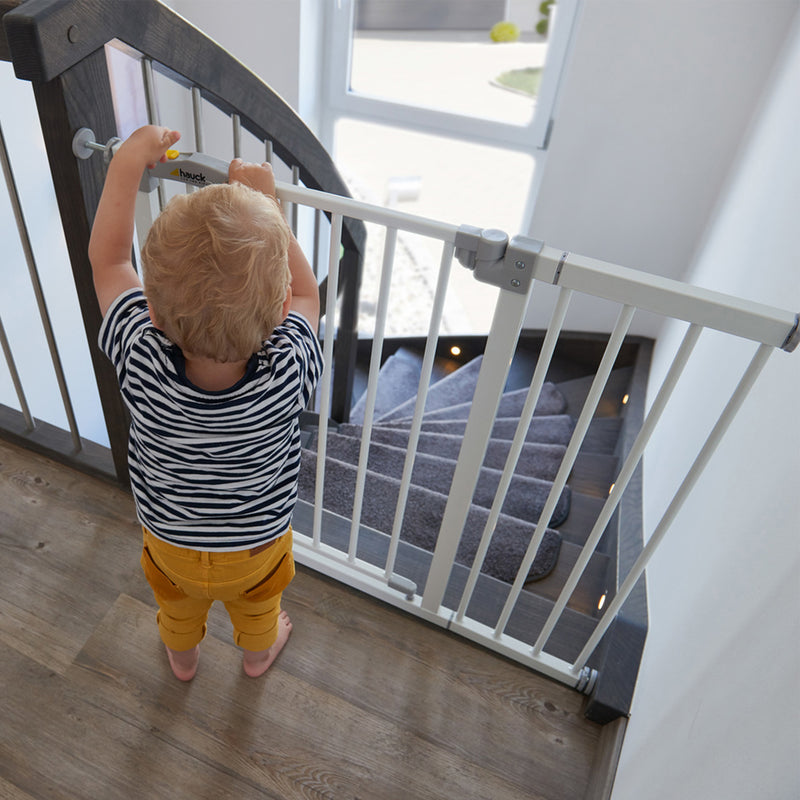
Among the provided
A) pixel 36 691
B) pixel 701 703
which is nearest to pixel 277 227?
pixel 701 703

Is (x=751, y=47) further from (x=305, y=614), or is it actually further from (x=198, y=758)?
(x=198, y=758)

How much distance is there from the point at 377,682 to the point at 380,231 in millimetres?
3643

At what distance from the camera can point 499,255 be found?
927 mm

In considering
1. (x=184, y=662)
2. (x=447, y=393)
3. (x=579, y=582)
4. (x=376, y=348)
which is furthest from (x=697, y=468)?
(x=447, y=393)

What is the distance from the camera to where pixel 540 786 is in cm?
126

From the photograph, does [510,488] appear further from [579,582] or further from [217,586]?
[217,586]

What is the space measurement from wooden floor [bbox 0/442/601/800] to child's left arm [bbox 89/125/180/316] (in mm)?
790

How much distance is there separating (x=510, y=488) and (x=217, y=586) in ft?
4.33

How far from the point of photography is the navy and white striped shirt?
87 cm

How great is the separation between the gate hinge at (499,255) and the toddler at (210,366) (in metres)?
0.25

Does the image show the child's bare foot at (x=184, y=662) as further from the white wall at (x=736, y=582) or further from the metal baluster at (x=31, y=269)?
the white wall at (x=736, y=582)

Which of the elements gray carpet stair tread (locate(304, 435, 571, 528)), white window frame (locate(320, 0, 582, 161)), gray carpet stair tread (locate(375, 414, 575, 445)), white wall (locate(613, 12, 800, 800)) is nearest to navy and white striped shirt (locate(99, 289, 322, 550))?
white wall (locate(613, 12, 800, 800))

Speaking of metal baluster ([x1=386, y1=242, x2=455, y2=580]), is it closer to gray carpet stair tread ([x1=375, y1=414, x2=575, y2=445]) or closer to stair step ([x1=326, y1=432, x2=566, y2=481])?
stair step ([x1=326, y1=432, x2=566, y2=481])

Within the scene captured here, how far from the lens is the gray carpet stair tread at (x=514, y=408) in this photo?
2912 mm
